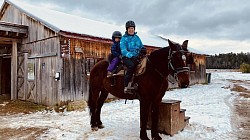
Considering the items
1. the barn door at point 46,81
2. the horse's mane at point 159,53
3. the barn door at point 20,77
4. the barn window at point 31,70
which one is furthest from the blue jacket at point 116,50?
the barn door at point 20,77

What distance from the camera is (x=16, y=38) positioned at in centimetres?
1243

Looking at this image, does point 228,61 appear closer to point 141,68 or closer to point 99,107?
point 99,107

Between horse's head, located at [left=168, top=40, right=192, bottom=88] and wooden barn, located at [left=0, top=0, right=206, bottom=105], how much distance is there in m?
6.57

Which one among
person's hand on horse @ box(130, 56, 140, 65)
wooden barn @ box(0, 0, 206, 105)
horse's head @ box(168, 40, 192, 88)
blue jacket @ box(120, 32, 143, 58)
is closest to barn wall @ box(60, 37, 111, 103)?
wooden barn @ box(0, 0, 206, 105)

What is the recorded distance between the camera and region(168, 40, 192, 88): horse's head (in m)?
4.49

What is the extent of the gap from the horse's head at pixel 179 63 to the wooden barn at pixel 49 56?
657 centimetres

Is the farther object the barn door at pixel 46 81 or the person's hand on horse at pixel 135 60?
the barn door at pixel 46 81

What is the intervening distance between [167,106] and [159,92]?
0.76 meters

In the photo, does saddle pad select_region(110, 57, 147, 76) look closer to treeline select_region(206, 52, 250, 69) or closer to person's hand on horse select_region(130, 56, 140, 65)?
person's hand on horse select_region(130, 56, 140, 65)

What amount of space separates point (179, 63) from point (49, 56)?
7.76 m

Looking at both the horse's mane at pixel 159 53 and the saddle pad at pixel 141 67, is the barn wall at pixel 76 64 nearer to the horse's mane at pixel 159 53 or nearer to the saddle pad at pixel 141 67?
the saddle pad at pixel 141 67

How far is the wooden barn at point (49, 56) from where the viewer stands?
10.5 metres

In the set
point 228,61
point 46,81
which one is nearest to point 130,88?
point 46,81

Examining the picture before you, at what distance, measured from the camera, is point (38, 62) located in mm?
11555
